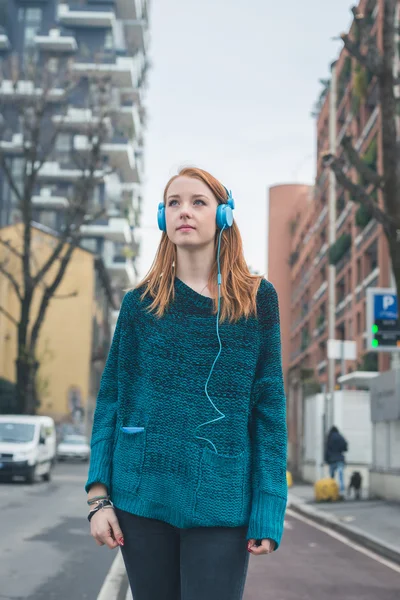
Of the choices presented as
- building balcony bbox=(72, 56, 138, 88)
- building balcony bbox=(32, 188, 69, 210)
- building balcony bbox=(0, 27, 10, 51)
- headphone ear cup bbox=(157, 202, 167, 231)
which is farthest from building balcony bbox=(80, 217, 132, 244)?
headphone ear cup bbox=(157, 202, 167, 231)

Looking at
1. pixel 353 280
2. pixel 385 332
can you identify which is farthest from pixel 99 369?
Result: pixel 385 332

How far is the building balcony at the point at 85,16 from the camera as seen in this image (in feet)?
238

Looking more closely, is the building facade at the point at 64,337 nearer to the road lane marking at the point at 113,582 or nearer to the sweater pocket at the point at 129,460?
the road lane marking at the point at 113,582

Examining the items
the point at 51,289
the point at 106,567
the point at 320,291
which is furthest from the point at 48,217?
the point at 106,567

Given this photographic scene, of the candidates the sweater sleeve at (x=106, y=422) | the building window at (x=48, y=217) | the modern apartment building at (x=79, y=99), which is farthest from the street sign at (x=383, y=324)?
the building window at (x=48, y=217)

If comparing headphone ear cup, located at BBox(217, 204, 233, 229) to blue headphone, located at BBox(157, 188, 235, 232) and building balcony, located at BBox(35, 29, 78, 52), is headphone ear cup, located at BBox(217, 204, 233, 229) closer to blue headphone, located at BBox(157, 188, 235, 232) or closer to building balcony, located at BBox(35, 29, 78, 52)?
blue headphone, located at BBox(157, 188, 235, 232)

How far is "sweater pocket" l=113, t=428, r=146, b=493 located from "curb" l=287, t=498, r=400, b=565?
8.45 meters

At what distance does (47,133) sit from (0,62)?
667 cm

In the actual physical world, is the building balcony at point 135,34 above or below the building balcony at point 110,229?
above

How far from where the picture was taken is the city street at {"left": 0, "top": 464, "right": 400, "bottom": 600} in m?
7.61

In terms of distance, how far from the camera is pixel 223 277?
273cm

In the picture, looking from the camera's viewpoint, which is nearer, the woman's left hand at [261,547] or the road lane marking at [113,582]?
the woman's left hand at [261,547]

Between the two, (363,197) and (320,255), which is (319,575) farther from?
(320,255)

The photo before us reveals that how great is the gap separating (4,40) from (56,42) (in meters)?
4.14
